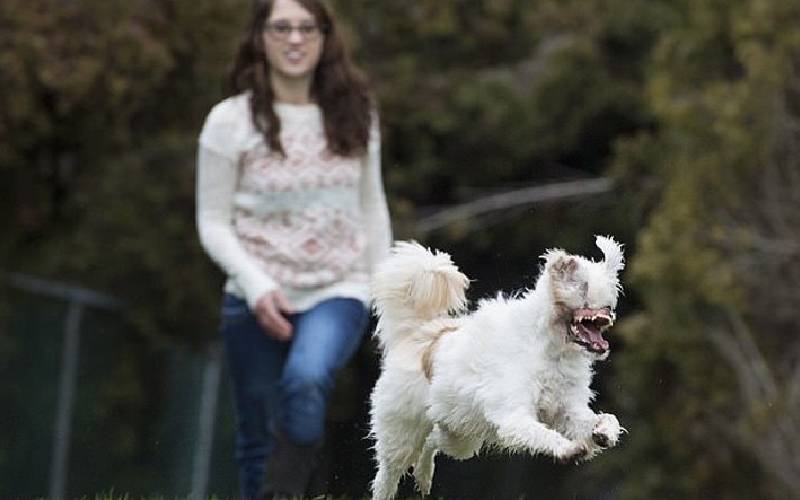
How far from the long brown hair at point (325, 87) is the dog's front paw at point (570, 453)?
2.72 meters

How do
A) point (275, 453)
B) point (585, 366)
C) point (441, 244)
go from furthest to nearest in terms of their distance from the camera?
point (441, 244), point (275, 453), point (585, 366)

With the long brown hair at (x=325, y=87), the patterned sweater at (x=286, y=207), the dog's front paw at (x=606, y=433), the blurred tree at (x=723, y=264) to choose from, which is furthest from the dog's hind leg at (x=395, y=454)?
the blurred tree at (x=723, y=264)

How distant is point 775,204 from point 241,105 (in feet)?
19.9

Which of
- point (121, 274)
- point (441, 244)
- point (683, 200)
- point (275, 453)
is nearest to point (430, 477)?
point (275, 453)

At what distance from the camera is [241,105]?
24.1 feet

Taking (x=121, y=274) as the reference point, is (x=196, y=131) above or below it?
above

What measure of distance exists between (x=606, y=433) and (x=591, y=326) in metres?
0.23

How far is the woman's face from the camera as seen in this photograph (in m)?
7.31

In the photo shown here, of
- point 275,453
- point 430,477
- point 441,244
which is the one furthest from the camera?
point 441,244

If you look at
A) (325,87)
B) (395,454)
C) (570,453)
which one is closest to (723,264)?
(325,87)

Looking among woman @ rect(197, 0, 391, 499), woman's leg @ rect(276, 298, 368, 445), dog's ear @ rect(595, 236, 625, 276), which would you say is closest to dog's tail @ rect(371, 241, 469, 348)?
dog's ear @ rect(595, 236, 625, 276)

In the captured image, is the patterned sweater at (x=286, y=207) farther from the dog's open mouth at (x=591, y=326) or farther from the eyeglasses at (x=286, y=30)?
the dog's open mouth at (x=591, y=326)

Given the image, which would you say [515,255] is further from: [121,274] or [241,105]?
[241,105]

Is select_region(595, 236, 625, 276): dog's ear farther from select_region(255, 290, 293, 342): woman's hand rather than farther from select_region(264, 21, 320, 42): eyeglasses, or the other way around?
select_region(264, 21, 320, 42): eyeglasses
